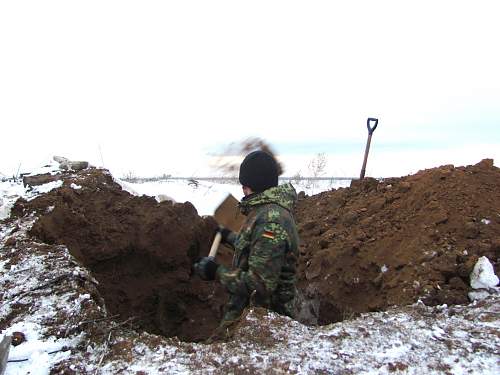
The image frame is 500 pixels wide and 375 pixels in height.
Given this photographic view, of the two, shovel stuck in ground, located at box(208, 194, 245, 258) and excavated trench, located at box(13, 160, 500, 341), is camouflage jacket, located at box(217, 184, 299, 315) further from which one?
shovel stuck in ground, located at box(208, 194, 245, 258)

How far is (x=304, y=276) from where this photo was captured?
5293 millimetres

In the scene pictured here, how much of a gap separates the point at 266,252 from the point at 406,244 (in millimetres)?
2056

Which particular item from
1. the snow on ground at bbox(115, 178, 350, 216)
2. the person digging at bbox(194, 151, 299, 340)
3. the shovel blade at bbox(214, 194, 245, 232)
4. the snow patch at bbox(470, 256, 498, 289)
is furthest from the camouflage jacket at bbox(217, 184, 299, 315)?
the snow on ground at bbox(115, 178, 350, 216)

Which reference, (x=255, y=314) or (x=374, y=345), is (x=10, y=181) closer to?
(x=255, y=314)

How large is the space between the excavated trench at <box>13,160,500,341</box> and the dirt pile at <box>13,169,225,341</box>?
12mm

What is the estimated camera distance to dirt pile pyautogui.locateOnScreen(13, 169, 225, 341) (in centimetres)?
481

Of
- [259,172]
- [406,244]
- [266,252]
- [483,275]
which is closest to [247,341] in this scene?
[266,252]

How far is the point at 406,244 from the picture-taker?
4.61 metres

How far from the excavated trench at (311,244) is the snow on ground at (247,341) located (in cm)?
83

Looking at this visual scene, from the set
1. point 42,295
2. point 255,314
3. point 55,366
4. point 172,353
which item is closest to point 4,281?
point 42,295

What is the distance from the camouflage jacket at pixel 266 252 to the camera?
323cm

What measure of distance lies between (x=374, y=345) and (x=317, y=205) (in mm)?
4213

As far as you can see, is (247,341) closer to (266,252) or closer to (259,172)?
(266,252)

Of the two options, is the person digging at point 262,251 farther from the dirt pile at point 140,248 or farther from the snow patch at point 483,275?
the dirt pile at point 140,248
